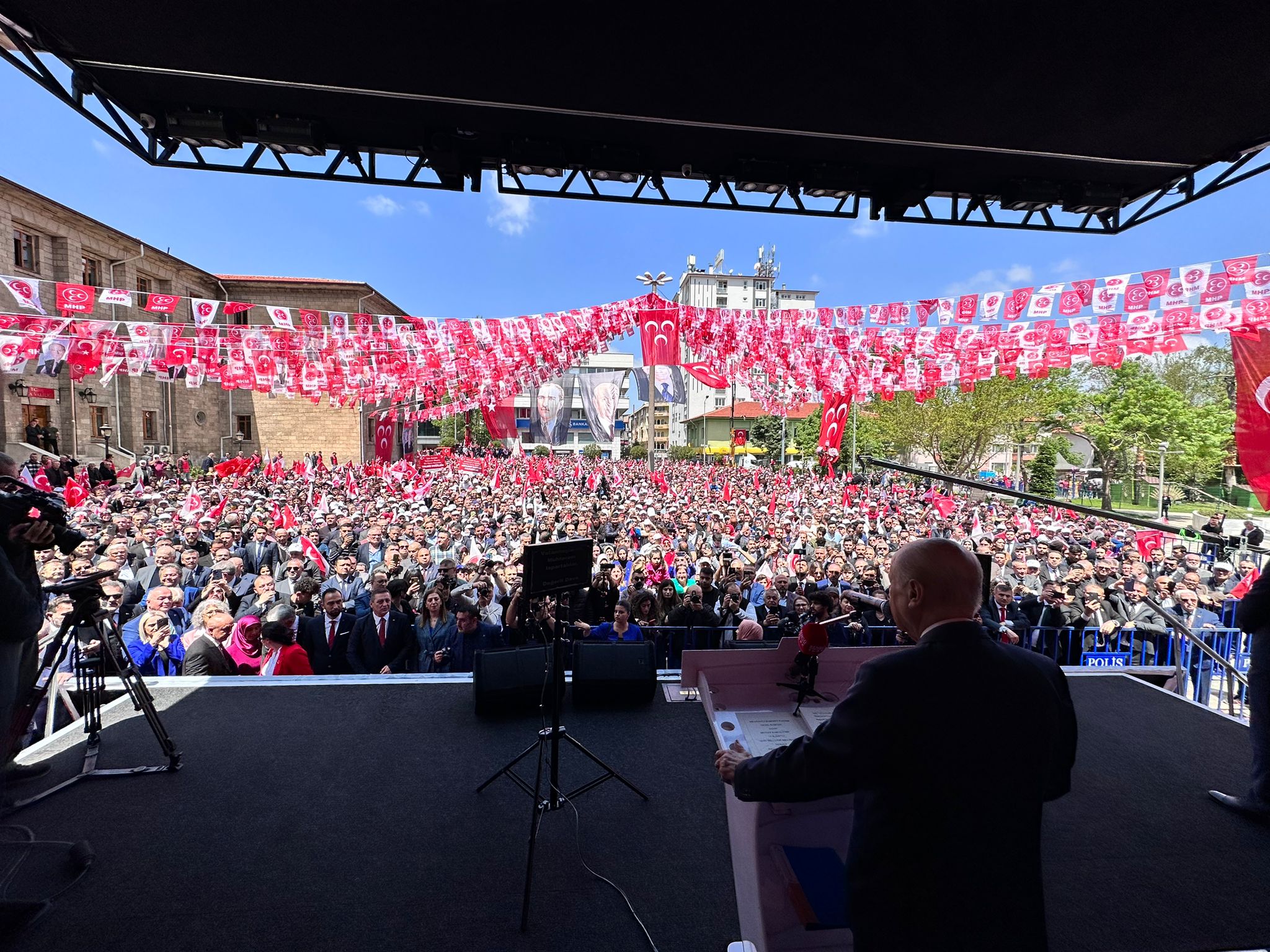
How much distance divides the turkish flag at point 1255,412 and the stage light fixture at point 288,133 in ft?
28.9

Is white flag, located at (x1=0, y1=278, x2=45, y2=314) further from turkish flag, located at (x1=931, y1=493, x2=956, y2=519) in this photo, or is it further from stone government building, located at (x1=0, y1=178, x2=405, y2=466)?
turkish flag, located at (x1=931, y1=493, x2=956, y2=519)

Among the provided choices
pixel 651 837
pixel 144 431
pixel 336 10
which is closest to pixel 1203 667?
pixel 651 837

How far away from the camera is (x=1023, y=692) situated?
145 centimetres

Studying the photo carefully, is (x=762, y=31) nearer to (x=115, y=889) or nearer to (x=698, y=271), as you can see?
(x=115, y=889)

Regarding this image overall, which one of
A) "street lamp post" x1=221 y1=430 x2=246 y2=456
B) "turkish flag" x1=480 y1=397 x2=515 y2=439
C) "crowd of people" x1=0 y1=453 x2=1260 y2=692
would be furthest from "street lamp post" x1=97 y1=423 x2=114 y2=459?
"turkish flag" x1=480 y1=397 x2=515 y2=439

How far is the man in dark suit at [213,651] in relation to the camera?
4.92 metres

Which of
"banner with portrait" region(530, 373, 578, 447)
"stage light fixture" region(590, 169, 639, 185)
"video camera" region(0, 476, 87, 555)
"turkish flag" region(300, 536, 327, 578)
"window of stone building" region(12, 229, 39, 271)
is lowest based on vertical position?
"turkish flag" region(300, 536, 327, 578)

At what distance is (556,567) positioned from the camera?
311 cm

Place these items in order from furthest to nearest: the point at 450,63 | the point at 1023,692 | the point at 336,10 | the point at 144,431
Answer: the point at 144,431 → the point at 450,63 → the point at 336,10 → the point at 1023,692

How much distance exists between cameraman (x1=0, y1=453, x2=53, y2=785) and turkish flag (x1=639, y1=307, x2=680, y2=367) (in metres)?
11.6

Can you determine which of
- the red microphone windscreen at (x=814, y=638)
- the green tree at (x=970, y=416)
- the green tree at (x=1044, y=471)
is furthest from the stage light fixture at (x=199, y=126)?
the green tree at (x=1044, y=471)

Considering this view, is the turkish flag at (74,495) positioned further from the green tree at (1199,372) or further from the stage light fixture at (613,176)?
the green tree at (1199,372)

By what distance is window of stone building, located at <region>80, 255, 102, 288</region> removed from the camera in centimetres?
2720

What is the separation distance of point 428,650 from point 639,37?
5.20m
